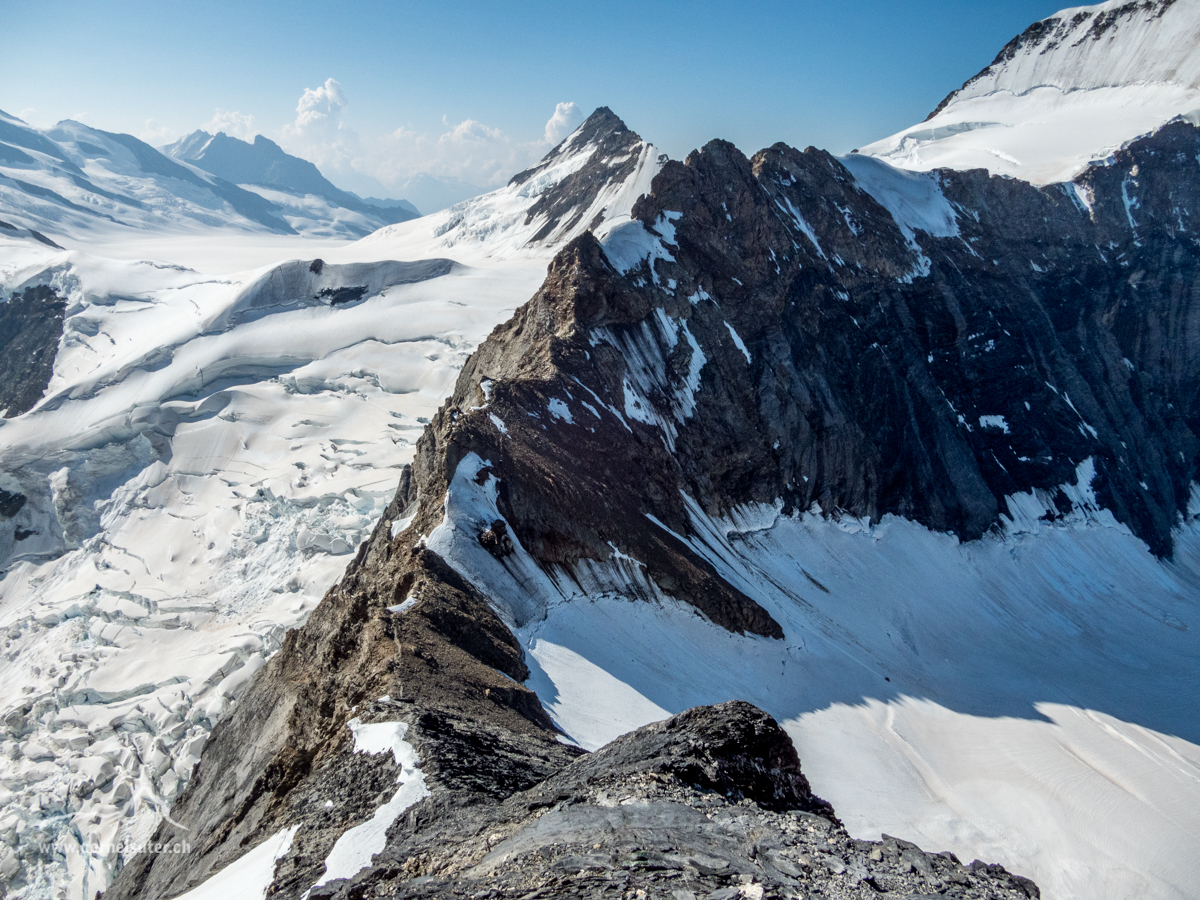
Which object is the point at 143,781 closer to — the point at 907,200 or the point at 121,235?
the point at 907,200

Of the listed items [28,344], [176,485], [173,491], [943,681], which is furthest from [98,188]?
[943,681]

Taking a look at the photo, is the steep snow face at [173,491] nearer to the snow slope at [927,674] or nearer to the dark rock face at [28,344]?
the dark rock face at [28,344]

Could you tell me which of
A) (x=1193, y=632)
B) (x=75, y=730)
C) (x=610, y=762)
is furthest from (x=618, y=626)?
(x=1193, y=632)

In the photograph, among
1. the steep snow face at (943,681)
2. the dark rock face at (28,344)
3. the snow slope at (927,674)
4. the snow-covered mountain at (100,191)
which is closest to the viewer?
the snow slope at (927,674)

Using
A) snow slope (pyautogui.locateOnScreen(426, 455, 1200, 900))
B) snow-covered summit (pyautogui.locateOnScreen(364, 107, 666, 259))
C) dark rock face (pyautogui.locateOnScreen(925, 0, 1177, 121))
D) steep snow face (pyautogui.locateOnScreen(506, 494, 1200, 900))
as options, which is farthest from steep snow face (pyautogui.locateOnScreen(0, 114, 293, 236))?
dark rock face (pyautogui.locateOnScreen(925, 0, 1177, 121))

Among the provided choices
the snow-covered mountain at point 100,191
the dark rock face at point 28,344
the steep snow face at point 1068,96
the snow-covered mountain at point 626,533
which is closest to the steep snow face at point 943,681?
the snow-covered mountain at point 626,533

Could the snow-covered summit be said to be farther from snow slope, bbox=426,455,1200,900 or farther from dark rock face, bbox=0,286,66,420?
snow slope, bbox=426,455,1200,900
